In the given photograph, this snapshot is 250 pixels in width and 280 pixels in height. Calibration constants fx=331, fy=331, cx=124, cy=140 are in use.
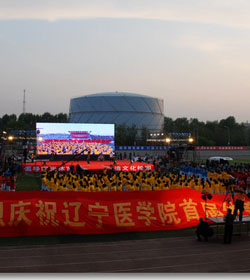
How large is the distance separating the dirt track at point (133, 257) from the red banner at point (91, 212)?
112 centimetres

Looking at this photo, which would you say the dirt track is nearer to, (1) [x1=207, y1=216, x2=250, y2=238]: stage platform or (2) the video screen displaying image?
(1) [x1=207, y1=216, x2=250, y2=238]: stage platform

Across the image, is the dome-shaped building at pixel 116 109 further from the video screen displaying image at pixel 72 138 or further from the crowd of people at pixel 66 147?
the crowd of people at pixel 66 147

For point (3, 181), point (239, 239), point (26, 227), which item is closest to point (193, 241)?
point (239, 239)

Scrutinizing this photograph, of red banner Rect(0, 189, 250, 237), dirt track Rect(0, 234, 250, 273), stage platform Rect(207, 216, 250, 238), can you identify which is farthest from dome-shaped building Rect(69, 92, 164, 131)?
dirt track Rect(0, 234, 250, 273)

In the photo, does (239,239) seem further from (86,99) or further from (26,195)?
(86,99)

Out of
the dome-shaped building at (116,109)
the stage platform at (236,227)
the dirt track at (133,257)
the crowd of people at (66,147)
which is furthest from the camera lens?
the dome-shaped building at (116,109)

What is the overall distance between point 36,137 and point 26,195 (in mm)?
23970

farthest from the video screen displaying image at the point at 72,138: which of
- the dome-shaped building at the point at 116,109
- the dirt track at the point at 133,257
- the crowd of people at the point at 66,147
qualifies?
the dome-shaped building at the point at 116,109

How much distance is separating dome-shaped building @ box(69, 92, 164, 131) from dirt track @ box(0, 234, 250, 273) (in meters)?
75.6

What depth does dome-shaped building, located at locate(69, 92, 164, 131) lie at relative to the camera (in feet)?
279

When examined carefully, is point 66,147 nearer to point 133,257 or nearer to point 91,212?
point 91,212

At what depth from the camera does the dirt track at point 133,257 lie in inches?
266

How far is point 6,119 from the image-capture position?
109062 mm

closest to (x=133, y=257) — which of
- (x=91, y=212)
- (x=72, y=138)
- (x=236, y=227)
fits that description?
(x=91, y=212)
